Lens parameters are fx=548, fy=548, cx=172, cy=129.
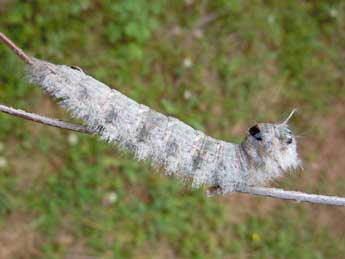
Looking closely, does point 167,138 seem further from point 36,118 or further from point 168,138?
point 36,118

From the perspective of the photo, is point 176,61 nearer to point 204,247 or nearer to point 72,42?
point 72,42

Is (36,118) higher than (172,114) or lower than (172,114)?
lower

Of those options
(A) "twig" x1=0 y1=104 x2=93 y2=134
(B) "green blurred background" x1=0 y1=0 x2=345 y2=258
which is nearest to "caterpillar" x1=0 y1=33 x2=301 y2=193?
(A) "twig" x1=0 y1=104 x2=93 y2=134

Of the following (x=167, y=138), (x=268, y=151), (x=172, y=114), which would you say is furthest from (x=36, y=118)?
(x=172, y=114)

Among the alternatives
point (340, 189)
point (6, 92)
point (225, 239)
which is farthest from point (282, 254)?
point (6, 92)

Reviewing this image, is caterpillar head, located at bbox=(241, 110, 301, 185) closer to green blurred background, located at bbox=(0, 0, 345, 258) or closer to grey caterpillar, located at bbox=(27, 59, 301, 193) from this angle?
grey caterpillar, located at bbox=(27, 59, 301, 193)

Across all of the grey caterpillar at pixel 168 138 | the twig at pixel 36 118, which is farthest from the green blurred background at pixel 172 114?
the twig at pixel 36 118

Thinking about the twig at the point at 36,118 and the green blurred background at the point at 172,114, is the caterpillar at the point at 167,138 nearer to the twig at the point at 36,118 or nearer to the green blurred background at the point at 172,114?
the twig at the point at 36,118
